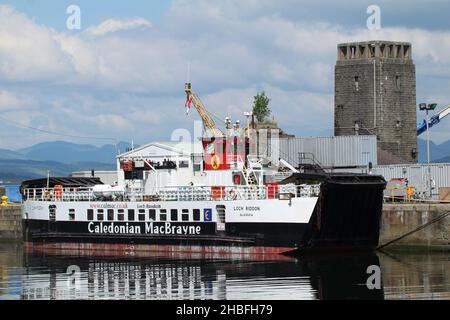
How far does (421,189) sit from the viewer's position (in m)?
74.8

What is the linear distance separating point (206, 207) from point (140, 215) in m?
Answer: 5.14

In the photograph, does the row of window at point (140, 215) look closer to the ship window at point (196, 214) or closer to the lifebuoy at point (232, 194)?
the ship window at point (196, 214)

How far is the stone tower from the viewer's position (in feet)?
320

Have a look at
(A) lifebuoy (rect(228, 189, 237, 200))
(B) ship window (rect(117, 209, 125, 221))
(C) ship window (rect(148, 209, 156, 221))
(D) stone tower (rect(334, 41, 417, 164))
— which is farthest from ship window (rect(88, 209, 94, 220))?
(D) stone tower (rect(334, 41, 417, 164))

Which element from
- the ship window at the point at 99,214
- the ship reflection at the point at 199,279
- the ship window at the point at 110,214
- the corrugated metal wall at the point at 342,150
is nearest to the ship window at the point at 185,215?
the ship reflection at the point at 199,279

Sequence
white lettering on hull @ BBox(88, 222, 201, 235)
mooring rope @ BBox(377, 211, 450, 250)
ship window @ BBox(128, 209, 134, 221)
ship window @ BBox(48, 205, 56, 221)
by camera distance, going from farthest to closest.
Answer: ship window @ BBox(48, 205, 56, 221)
ship window @ BBox(128, 209, 134, 221)
white lettering on hull @ BBox(88, 222, 201, 235)
mooring rope @ BBox(377, 211, 450, 250)

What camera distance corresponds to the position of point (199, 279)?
50344 millimetres

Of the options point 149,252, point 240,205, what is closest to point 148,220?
point 149,252

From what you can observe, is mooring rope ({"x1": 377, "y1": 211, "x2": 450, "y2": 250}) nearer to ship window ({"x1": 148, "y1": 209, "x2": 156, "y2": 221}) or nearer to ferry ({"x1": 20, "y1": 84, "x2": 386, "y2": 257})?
ferry ({"x1": 20, "y1": 84, "x2": 386, "y2": 257})

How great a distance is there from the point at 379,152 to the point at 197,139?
85.8ft

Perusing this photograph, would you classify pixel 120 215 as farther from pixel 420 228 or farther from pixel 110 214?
pixel 420 228

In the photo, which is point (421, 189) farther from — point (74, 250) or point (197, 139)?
point (74, 250)

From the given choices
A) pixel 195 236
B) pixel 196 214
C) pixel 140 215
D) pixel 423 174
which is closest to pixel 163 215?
pixel 140 215

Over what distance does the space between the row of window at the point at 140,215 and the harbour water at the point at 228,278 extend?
348cm
